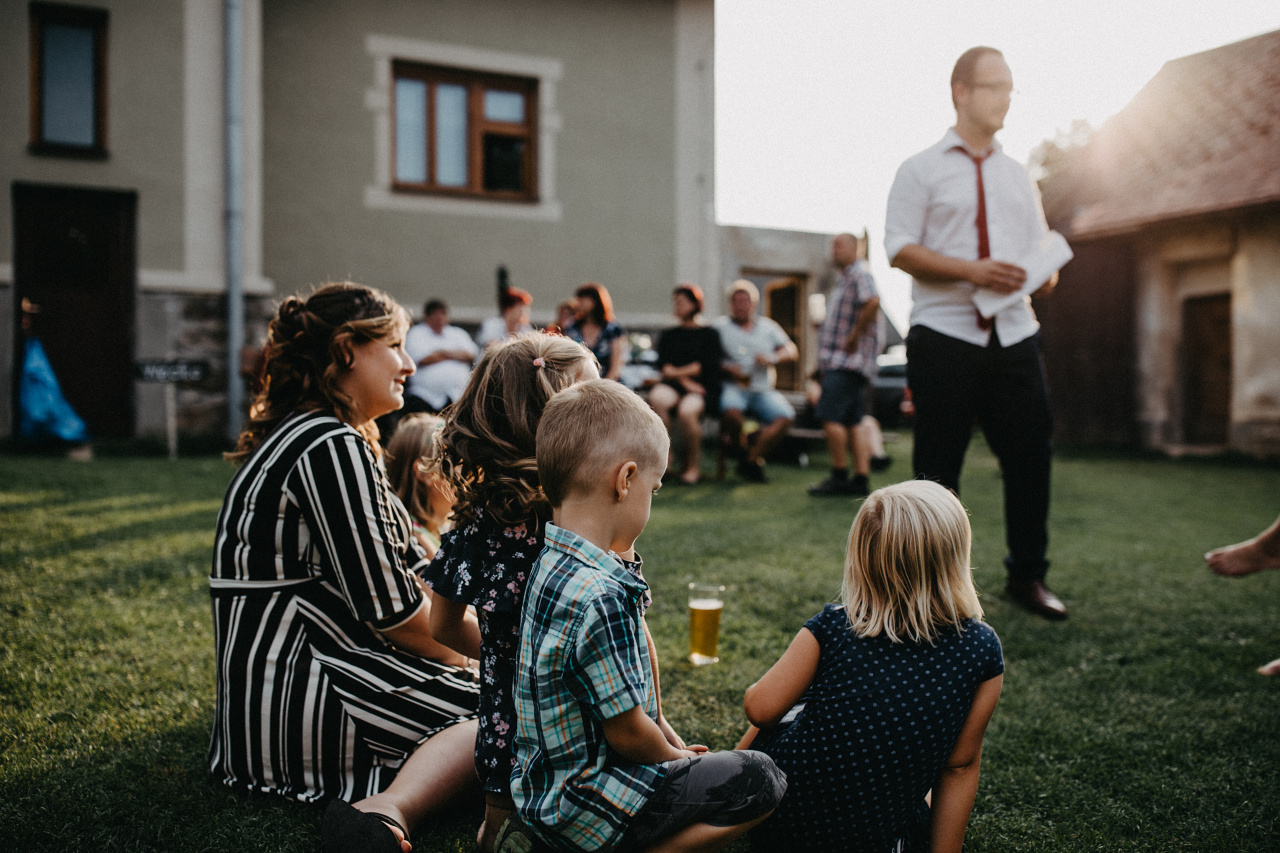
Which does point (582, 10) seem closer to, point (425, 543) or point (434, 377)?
point (434, 377)

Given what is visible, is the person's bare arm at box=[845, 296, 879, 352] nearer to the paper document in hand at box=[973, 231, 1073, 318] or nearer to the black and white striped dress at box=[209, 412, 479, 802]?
the paper document in hand at box=[973, 231, 1073, 318]

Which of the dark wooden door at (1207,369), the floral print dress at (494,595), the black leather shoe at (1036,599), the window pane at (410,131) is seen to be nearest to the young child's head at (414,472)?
the floral print dress at (494,595)

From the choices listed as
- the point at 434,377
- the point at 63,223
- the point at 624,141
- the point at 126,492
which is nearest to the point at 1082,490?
the point at 434,377

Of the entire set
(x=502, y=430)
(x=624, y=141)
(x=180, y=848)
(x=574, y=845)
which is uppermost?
(x=624, y=141)

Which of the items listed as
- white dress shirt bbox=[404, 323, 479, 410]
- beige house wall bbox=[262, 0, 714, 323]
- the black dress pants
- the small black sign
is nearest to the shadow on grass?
the black dress pants

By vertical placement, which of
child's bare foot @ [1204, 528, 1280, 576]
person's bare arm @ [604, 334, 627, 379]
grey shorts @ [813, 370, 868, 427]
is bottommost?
child's bare foot @ [1204, 528, 1280, 576]

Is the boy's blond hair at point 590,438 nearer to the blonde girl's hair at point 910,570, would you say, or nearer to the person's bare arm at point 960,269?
the blonde girl's hair at point 910,570

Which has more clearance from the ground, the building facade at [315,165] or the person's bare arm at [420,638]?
the building facade at [315,165]

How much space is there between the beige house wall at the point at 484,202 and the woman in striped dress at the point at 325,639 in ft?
22.8

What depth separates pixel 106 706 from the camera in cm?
223

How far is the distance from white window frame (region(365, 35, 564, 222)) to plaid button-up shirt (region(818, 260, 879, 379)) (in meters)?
4.39

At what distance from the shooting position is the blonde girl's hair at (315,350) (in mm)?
1840

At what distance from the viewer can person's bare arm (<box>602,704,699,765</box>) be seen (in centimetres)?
126

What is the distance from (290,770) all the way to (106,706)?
85 cm
